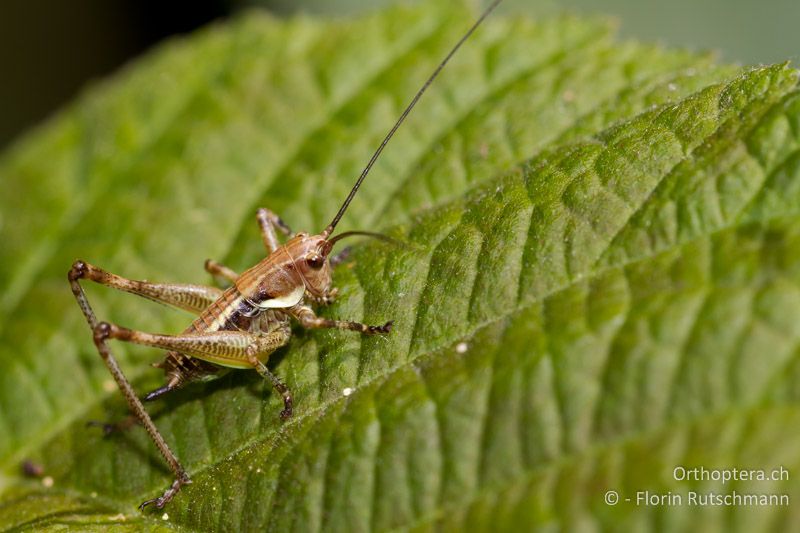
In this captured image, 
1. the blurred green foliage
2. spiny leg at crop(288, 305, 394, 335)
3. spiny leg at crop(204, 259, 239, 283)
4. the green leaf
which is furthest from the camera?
the blurred green foliage

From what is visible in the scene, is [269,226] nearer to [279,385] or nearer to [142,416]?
[279,385]

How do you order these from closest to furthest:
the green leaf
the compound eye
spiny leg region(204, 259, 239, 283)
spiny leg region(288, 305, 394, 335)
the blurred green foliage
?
the green leaf, spiny leg region(288, 305, 394, 335), the compound eye, spiny leg region(204, 259, 239, 283), the blurred green foliage

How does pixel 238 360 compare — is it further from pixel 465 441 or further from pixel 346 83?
pixel 346 83

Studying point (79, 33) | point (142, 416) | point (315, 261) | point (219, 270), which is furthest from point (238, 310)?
point (79, 33)

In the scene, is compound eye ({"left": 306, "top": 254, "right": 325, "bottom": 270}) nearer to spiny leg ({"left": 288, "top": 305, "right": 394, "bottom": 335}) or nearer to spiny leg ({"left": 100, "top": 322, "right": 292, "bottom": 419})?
spiny leg ({"left": 288, "top": 305, "right": 394, "bottom": 335})

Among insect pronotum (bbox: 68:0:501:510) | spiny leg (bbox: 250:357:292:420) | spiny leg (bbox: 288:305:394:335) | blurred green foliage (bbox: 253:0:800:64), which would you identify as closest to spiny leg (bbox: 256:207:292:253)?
insect pronotum (bbox: 68:0:501:510)

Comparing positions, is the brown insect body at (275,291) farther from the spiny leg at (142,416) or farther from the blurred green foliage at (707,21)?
the blurred green foliage at (707,21)

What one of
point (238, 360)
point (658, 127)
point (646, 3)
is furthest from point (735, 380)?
point (646, 3)
